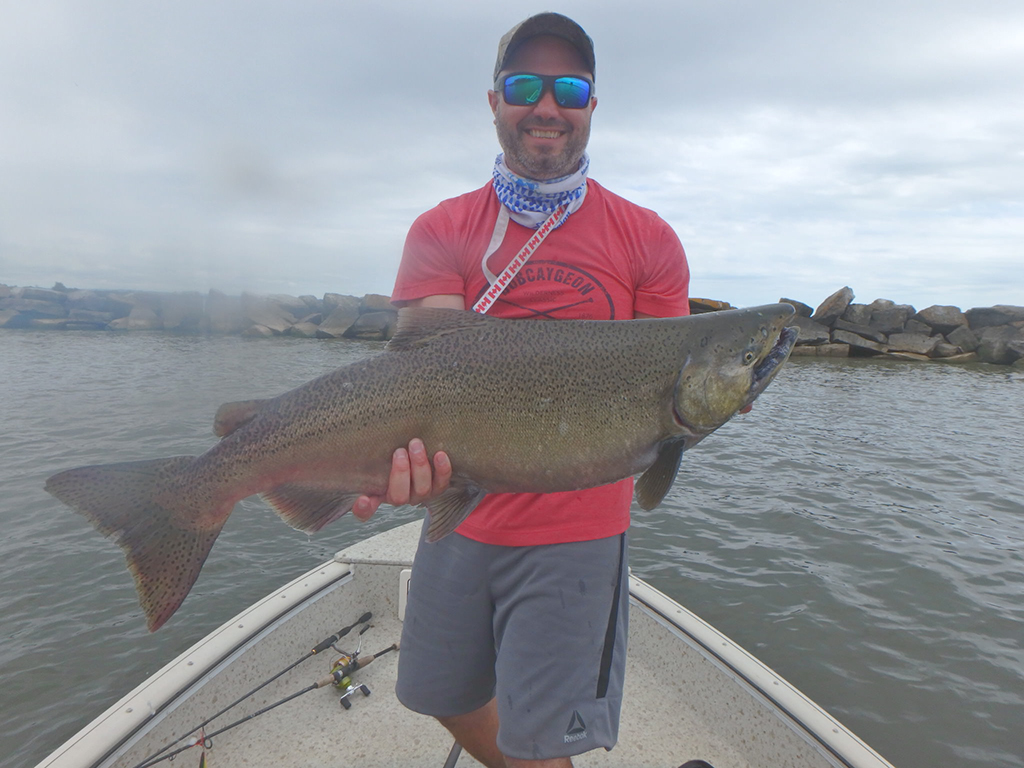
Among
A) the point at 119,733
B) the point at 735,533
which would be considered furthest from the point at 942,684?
the point at 119,733

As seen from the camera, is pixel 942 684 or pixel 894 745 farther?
pixel 942 684

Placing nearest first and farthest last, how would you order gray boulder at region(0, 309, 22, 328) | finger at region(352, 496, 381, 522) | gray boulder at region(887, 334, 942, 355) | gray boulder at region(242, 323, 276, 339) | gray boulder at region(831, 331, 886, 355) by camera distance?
1. finger at region(352, 496, 381, 522)
2. gray boulder at region(887, 334, 942, 355)
3. gray boulder at region(831, 331, 886, 355)
4. gray boulder at region(242, 323, 276, 339)
5. gray boulder at region(0, 309, 22, 328)

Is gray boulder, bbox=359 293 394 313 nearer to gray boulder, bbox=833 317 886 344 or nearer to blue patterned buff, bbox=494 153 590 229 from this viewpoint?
gray boulder, bbox=833 317 886 344

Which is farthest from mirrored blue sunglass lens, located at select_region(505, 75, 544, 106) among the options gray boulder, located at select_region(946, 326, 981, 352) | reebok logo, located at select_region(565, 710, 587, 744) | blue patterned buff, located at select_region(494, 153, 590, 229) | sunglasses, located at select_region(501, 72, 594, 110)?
gray boulder, located at select_region(946, 326, 981, 352)

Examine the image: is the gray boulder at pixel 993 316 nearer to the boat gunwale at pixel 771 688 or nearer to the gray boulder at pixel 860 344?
the gray boulder at pixel 860 344

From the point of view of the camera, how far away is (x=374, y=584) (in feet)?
18.6

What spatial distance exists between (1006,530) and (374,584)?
444 inches

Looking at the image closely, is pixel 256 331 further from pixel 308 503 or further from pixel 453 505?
pixel 453 505

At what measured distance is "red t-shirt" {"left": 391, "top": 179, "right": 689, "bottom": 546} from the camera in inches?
108

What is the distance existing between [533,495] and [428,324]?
91 centimetres

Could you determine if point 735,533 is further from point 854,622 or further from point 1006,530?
point 1006,530

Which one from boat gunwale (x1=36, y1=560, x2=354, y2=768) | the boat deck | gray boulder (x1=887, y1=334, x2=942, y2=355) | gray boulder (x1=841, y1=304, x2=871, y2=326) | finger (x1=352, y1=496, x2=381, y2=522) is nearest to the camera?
finger (x1=352, y1=496, x2=381, y2=522)

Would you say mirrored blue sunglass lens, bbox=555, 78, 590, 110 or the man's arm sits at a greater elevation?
mirrored blue sunglass lens, bbox=555, 78, 590, 110

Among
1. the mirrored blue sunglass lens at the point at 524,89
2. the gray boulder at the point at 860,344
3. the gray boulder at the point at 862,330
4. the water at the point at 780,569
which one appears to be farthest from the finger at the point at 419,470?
the gray boulder at the point at 862,330
